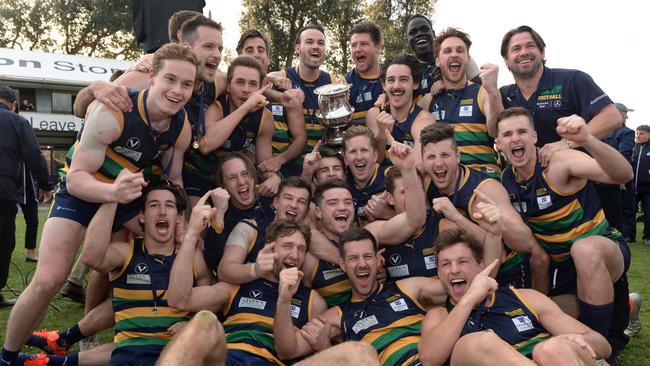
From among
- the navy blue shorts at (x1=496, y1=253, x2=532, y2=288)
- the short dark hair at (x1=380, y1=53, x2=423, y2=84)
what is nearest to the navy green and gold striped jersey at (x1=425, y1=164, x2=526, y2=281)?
the navy blue shorts at (x1=496, y1=253, x2=532, y2=288)

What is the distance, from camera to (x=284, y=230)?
4480mm

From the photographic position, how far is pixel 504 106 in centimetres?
564

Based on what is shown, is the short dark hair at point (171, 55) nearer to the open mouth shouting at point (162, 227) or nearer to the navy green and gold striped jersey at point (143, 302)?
the open mouth shouting at point (162, 227)

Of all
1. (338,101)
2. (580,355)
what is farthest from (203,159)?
(580,355)

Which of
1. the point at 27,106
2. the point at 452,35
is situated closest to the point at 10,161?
the point at 452,35

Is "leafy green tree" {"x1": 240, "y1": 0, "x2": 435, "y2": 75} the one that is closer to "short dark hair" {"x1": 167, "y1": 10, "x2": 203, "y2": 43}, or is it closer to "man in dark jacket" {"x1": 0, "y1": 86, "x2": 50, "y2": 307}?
"man in dark jacket" {"x1": 0, "y1": 86, "x2": 50, "y2": 307}

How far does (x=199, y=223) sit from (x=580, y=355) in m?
2.65

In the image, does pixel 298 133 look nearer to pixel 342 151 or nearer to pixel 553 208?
pixel 342 151

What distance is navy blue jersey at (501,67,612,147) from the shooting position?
5391 millimetres

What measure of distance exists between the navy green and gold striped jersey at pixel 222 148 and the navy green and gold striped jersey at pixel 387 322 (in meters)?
2.04

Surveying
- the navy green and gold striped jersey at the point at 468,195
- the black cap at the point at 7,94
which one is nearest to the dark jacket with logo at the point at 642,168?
the navy green and gold striped jersey at the point at 468,195

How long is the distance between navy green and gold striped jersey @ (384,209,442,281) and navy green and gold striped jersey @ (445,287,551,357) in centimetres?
59

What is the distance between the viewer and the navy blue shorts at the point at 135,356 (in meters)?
4.05

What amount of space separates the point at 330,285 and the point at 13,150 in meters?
4.88
